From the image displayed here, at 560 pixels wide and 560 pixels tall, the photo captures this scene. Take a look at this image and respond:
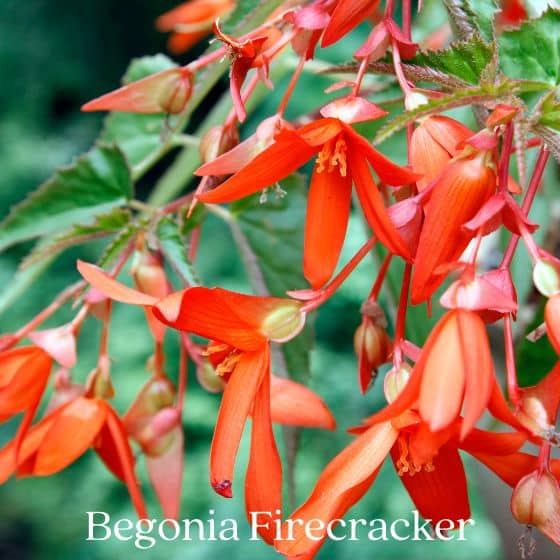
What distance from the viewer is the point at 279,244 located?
0.59 metres

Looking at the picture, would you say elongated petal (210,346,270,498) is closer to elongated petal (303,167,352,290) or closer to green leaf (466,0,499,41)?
elongated petal (303,167,352,290)

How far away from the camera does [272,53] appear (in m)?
0.37

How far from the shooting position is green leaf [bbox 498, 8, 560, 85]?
1.29 ft

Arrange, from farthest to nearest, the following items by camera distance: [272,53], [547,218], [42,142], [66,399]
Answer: [42,142] → [547,218] → [66,399] → [272,53]

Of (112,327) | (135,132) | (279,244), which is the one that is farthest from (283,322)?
(112,327)

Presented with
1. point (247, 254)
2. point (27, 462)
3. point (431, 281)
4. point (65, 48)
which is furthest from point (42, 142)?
point (431, 281)

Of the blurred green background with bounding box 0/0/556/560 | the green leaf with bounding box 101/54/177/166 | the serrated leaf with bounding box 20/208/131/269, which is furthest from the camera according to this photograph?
the blurred green background with bounding box 0/0/556/560

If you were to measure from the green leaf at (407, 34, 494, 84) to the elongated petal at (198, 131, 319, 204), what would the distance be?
0.23 ft

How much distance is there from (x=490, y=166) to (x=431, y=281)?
0.05 metres

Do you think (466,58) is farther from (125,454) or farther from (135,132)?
(135,132)

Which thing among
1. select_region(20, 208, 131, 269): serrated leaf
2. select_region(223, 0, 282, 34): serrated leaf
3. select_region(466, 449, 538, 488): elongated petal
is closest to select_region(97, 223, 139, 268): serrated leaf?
select_region(20, 208, 131, 269): serrated leaf

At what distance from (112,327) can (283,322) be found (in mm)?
1357

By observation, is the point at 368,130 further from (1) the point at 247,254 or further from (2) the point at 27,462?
(2) the point at 27,462

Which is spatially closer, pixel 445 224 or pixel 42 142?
pixel 445 224
